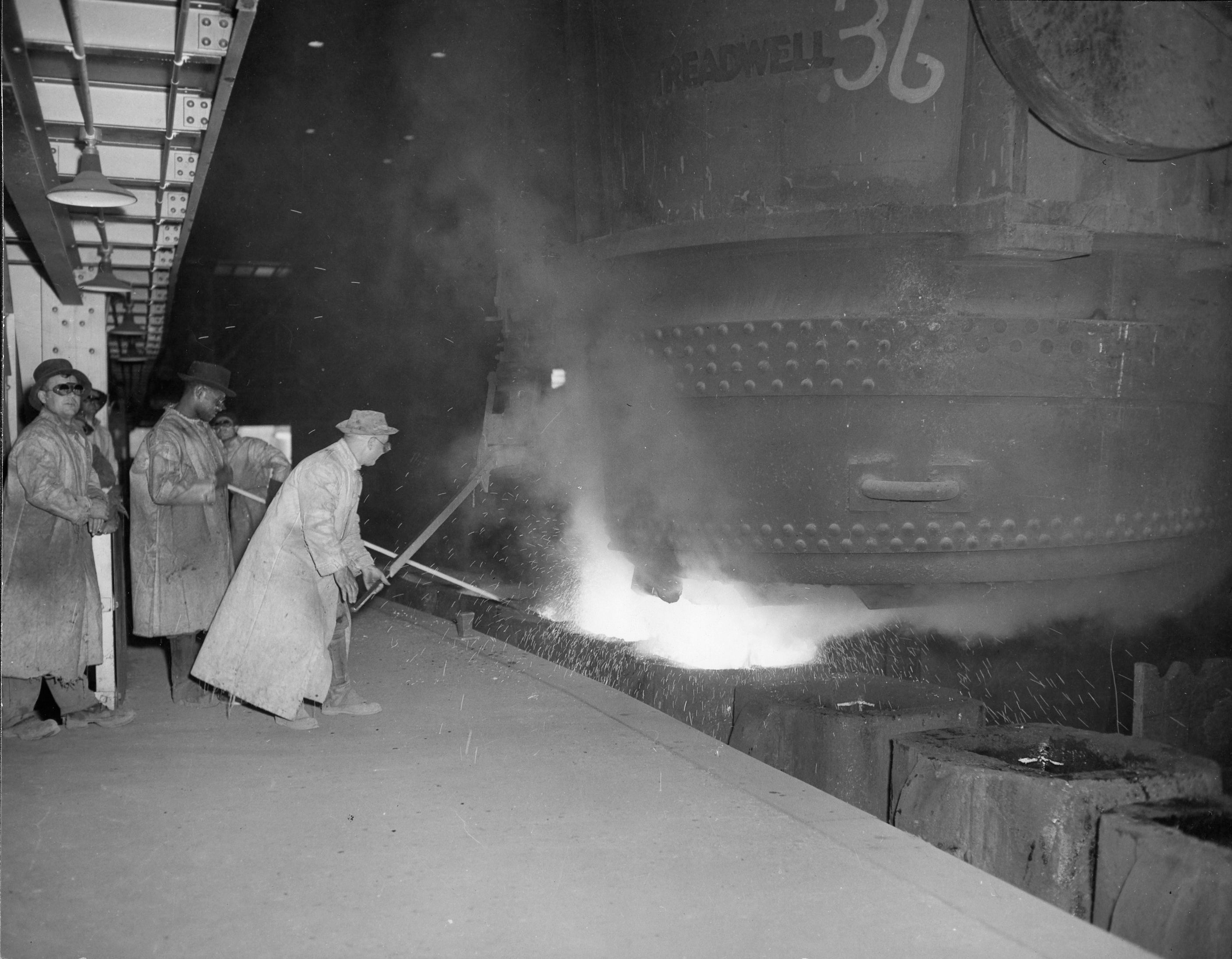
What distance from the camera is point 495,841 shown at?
344cm

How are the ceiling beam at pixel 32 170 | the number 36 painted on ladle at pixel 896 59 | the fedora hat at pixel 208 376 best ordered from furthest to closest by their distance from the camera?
the fedora hat at pixel 208 376, the number 36 painted on ladle at pixel 896 59, the ceiling beam at pixel 32 170

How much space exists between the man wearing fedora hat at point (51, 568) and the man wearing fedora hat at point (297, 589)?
503 mm

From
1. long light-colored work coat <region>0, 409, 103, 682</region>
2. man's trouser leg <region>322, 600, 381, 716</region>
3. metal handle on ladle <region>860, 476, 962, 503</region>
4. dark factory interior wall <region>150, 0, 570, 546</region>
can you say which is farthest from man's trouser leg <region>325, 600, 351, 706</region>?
dark factory interior wall <region>150, 0, 570, 546</region>

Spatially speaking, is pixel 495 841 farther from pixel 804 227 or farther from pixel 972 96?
pixel 972 96

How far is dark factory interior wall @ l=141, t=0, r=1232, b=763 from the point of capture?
5734mm

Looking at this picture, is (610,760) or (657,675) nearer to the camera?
(610,760)

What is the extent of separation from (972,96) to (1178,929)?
9.25 feet

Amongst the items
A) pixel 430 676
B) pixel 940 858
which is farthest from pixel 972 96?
pixel 430 676

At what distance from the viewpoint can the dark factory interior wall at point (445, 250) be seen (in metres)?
5.73

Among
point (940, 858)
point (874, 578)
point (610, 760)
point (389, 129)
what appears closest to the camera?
point (940, 858)

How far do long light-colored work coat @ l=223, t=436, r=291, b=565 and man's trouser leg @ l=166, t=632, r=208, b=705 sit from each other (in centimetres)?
149

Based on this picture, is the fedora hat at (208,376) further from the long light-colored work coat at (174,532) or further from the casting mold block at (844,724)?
the casting mold block at (844,724)

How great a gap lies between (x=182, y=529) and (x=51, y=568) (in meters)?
0.84

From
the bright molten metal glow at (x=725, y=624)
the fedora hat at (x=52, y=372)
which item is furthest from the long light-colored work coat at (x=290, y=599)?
the bright molten metal glow at (x=725, y=624)
